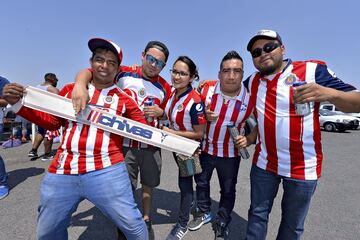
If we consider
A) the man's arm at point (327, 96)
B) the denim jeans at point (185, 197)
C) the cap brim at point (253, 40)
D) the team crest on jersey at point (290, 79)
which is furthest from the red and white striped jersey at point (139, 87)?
the man's arm at point (327, 96)

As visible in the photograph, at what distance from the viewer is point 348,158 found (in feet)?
26.6

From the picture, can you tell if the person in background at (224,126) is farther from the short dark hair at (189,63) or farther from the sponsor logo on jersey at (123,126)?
the sponsor logo on jersey at (123,126)

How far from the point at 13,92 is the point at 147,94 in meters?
1.28

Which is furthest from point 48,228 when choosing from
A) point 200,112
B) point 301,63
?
point 301,63

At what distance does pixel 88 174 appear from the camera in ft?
6.22

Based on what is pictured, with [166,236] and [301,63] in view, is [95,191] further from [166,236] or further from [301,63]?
[301,63]

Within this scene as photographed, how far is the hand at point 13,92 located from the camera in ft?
6.15

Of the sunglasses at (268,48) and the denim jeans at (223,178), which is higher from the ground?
the sunglasses at (268,48)

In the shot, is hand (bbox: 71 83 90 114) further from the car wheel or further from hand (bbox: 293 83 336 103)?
the car wheel

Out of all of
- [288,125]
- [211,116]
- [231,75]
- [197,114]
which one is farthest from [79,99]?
[288,125]

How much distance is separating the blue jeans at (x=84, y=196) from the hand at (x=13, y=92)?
2.28 feet

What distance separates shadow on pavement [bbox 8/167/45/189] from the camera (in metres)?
4.84

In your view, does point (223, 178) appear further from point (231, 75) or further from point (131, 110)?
point (131, 110)

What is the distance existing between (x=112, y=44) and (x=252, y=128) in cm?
185
